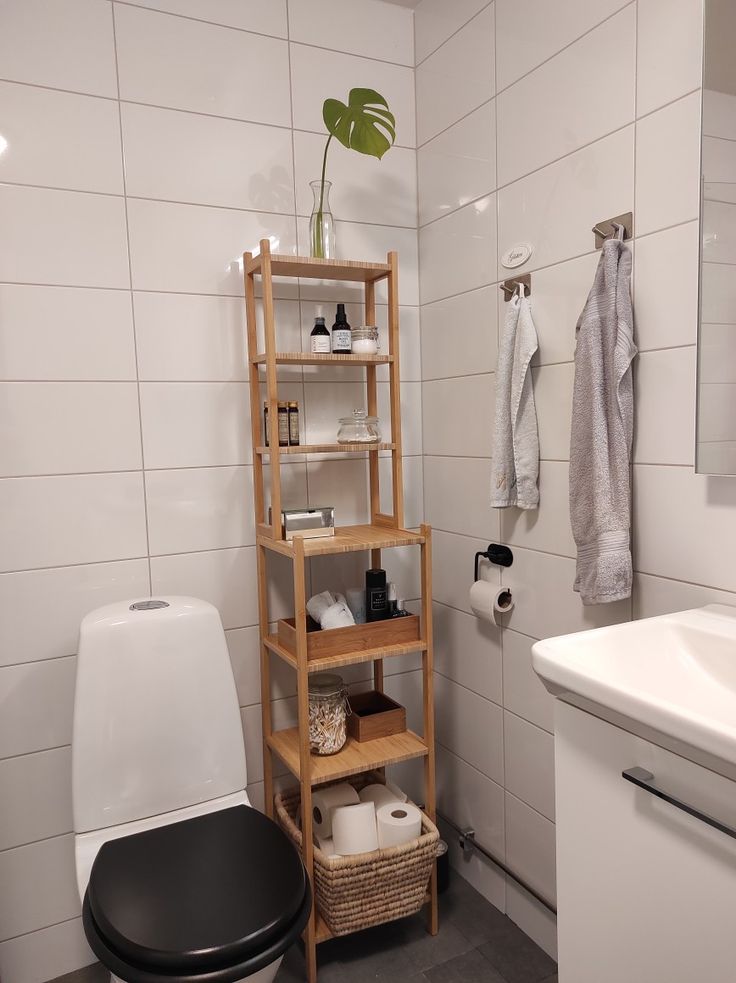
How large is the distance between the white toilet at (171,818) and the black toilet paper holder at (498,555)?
686 millimetres

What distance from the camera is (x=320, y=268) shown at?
5.77ft

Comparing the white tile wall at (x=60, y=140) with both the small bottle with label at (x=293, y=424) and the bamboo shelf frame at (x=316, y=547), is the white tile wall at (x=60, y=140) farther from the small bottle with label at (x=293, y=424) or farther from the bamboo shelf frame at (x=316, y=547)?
the small bottle with label at (x=293, y=424)

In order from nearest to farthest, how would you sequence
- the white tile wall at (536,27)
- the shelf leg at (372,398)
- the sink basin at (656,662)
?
the sink basin at (656,662) → the white tile wall at (536,27) → the shelf leg at (372,398)

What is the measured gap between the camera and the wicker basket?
1.59 meters

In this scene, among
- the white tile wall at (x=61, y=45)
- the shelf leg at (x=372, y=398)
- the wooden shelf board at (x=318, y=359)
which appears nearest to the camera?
the white tile wall at (x=61, y=45)

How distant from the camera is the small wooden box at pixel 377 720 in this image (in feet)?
5.87

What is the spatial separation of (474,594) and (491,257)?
2.80 ft

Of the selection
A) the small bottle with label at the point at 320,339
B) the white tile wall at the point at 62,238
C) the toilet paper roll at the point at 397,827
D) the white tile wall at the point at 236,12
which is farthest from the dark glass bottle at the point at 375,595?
the white tile wall at the point at 236,12

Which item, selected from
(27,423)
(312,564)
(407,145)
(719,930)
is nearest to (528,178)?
(407,145)

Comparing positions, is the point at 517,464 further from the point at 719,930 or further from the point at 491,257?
the point at 719,930

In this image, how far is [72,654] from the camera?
1.70 meters

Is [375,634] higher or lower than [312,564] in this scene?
lower

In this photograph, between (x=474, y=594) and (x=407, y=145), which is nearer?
(x=474, y=594)

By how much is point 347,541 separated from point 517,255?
79 centimetres
